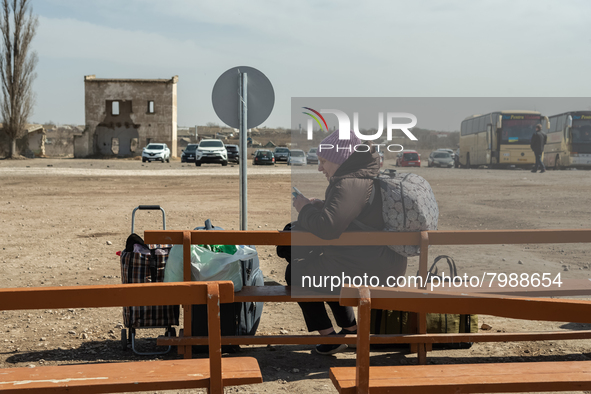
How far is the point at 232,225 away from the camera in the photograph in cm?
1087

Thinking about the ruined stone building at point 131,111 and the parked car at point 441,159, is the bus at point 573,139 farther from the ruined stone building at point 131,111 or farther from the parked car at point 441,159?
the ruined stone building at point 131,111

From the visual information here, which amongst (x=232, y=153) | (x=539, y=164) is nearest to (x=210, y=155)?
(x=232, y=153)

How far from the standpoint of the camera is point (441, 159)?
4250 cm

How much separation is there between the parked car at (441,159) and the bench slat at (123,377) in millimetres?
40814

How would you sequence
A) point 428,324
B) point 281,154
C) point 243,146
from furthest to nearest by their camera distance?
point 281,154, point 243,146, point 428,324

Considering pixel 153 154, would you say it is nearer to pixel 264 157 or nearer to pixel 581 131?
pixel 264 157

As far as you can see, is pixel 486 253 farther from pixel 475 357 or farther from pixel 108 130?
pixel 108 130

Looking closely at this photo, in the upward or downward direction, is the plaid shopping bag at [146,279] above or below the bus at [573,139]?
below

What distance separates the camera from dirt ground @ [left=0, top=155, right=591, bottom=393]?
4352 mm

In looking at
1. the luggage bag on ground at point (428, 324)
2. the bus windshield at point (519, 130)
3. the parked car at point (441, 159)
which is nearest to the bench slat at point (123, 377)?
the luggage bag on ground at point (428, 324)

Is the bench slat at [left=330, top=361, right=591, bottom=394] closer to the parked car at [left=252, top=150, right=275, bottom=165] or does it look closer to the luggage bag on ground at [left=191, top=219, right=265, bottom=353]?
the luggage bag on ground at [left=191, top=219, right=265, bottom=353]

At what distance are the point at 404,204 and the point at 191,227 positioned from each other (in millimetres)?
6911

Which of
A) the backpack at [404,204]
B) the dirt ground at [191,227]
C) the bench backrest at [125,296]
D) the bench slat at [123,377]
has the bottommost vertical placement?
the dirt ground at [191,227]

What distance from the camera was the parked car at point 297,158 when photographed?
38.3 meters
